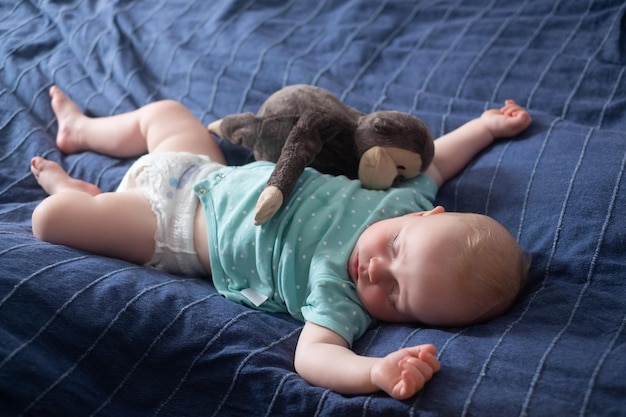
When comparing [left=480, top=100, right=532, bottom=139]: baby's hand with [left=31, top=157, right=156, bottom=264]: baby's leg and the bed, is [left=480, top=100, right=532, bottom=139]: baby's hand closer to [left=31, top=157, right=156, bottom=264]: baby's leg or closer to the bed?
the bed

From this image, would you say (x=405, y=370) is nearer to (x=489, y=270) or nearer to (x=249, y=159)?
(x=489, y=270)

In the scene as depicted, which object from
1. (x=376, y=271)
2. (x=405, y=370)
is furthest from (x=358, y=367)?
(x=376, y=271)

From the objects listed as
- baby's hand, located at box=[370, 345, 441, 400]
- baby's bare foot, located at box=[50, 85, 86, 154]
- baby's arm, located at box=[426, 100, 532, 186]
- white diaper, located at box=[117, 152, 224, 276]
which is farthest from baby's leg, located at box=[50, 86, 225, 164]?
baby's hand, located at box=[370, 345, 441, 400]

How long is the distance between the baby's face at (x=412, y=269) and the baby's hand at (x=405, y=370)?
13cm

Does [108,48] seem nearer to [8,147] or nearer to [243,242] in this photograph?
[8,147]

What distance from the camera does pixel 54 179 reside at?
4.53 ft

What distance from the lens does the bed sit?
0.86 m

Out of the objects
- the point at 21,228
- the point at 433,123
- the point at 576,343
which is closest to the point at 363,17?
the point at 433,123

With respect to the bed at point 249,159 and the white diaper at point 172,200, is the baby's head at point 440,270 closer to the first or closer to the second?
the bed at point 249,159

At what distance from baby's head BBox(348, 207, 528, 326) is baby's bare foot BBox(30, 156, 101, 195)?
2.12ft

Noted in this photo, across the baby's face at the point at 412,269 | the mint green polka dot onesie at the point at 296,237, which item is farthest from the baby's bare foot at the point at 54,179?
the baby's face at the point at 412,269

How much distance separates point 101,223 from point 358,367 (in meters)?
0.56

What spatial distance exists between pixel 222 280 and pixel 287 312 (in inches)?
5.5

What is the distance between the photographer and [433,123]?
1454 millimetres
